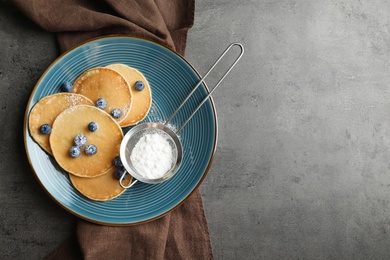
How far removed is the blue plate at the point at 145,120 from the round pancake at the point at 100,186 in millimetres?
27

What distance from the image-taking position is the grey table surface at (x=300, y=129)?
1.80 m

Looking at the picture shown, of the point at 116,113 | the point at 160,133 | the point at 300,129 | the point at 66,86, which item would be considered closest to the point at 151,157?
the point at 160,133

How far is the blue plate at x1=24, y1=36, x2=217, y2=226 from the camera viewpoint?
161 cm

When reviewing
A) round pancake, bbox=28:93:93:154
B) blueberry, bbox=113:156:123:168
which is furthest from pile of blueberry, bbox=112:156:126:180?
round pancake, bbox=28:93:93:154

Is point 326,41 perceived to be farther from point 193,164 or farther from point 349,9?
point 193,164

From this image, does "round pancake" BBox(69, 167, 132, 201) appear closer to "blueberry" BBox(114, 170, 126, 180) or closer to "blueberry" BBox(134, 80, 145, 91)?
"blueberry" BBox(114, 170, 126, 180)

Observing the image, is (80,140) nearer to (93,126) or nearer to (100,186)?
(93,126)

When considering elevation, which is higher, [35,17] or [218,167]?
[35,17]

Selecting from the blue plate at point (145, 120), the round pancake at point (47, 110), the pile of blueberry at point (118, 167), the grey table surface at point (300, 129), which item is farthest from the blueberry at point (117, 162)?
the grey table surface at point (300, 129)

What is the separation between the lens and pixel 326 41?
189 cm

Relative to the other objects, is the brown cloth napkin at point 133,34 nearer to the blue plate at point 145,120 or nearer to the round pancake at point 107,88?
the blue plate at point 145,120

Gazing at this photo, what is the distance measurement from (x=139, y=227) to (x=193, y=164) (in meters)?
0.33

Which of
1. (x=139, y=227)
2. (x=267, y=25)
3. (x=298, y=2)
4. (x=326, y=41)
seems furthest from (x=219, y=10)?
(x=139, y=227)

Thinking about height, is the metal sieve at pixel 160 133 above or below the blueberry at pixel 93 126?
below
